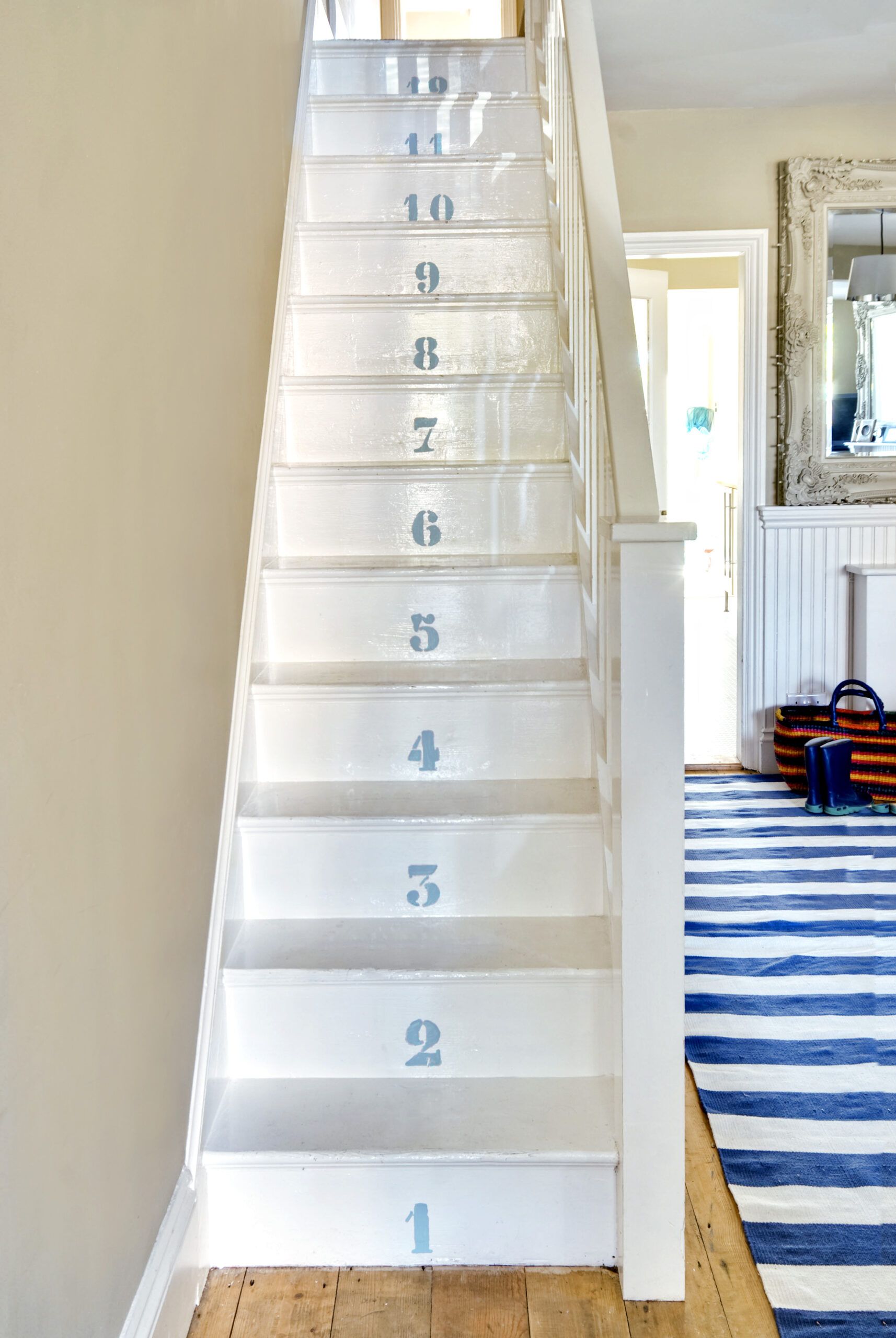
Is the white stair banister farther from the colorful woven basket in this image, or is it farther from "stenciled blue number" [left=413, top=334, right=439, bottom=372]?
the colorful woven basket

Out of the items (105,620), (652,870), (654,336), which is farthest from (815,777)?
(105,620)

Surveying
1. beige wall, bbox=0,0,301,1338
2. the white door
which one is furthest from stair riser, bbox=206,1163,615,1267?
the white door

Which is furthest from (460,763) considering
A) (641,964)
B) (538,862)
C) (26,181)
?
(26,181)

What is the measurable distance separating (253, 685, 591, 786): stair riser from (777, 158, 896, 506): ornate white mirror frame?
2.48 m

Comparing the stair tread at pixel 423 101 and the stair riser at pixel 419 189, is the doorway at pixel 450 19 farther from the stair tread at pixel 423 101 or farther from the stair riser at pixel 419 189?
the stair riser at pixel 419 189

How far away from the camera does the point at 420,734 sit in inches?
89.5

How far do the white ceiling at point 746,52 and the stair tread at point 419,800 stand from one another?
244cm

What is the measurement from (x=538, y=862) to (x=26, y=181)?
139 centimetres

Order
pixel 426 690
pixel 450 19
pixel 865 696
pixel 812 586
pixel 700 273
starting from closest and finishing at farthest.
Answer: pixel 426 690
pixel 865 696
pixel 812 586
pixel 700 273
pixel 450 19

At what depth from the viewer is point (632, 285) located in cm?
589

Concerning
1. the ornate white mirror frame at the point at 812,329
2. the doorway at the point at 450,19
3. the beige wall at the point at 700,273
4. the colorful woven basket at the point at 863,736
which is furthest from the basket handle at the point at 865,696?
the doorway at the point at 450,19

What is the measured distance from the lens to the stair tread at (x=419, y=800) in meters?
2.05

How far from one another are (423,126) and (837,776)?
8.17 ft

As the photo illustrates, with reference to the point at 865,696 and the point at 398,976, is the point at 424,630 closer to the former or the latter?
the point at 398,976
